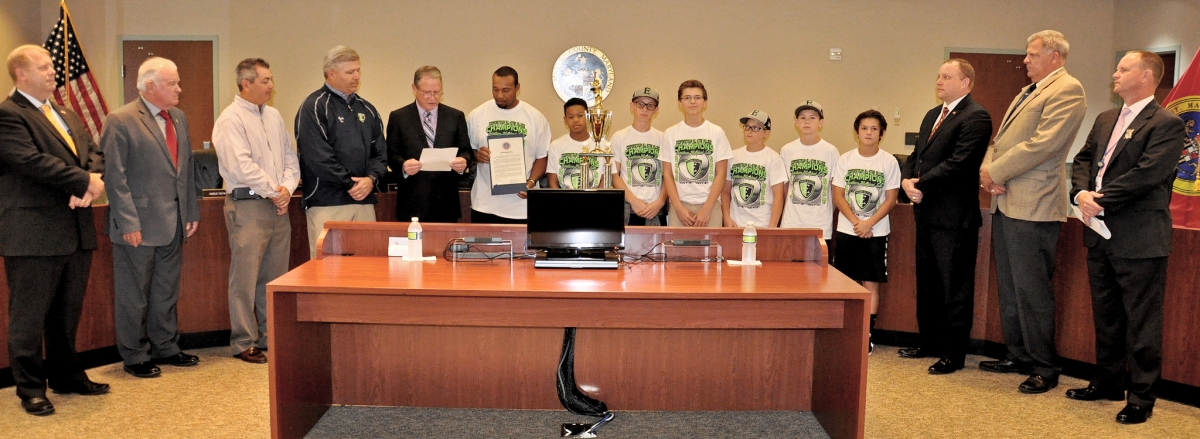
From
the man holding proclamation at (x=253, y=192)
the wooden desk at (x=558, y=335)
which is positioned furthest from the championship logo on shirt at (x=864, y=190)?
the man holding proclamation at (x=253, y=192)

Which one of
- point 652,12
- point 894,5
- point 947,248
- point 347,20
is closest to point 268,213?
point 947,248

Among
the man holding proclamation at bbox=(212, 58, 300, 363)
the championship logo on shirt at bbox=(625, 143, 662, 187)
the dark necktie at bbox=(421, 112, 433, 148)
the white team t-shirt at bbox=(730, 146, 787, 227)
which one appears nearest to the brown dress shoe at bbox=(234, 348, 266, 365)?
the man holding proclamation at bbox=(212, 58, 300, 363)

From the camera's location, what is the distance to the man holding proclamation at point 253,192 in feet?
14.3

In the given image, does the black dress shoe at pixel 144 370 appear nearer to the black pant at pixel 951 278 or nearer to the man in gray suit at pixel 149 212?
the man in gray suit at pixel 149 212

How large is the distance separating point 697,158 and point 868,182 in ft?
3.32

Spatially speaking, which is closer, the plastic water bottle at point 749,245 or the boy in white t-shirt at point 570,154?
the plastic water bottle at point 749,245

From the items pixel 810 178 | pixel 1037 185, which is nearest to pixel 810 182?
pixel 810 178

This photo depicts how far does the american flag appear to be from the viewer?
626cm

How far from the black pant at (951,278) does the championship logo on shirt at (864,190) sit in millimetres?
316

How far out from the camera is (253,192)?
14.5ft

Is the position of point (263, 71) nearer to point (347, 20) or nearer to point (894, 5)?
point (347, 20)

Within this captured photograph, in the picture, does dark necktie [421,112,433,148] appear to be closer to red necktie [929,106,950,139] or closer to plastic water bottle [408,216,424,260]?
plastic water bottle [408,216,424,260]

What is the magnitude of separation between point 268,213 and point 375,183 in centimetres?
61

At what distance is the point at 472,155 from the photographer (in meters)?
4.81
